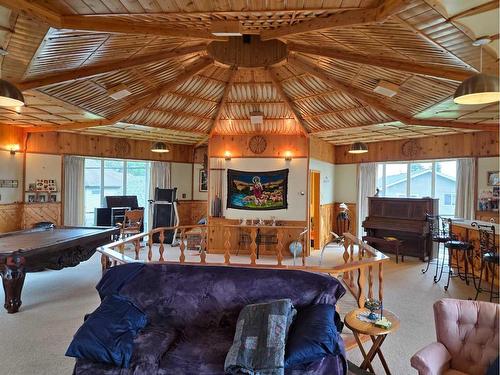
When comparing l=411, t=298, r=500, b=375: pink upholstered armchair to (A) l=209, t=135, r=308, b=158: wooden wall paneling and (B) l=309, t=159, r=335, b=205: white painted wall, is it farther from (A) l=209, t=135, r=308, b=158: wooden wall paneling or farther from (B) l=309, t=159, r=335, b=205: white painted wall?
(B) l=309, t=159, r=335, b=205: white painted wall

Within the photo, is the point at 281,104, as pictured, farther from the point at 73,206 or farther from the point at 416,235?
the point at 73,206

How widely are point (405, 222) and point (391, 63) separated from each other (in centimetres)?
452

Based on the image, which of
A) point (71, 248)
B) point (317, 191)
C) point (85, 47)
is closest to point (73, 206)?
point (71, 248)

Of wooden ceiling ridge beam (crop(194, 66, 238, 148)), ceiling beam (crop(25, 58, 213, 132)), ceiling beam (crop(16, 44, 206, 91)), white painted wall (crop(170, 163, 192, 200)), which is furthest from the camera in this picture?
white painted wall (crop(170, 163, 192, 200))

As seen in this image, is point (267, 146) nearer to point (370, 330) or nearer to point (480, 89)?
point (480, 89)

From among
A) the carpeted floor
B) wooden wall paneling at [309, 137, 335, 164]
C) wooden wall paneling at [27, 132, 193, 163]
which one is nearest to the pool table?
the carpeted floor

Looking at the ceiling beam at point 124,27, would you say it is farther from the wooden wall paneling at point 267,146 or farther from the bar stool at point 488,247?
the bar stool at point 488,247

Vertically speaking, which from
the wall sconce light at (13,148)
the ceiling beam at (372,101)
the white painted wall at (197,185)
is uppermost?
the ceiling beam at (372,101)

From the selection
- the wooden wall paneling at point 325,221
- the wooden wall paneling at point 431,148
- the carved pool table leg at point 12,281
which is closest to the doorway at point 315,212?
the wooden wall paneling at point 325,221

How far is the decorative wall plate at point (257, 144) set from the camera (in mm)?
8555

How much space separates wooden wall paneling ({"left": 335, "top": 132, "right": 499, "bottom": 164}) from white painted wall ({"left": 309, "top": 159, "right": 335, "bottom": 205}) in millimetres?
568

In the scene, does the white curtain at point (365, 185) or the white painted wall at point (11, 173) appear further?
the white curtain at point (365, 185)

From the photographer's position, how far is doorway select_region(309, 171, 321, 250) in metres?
9.21

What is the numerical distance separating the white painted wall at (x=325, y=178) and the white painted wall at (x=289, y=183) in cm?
50
